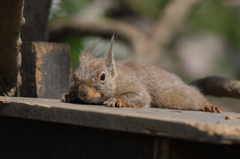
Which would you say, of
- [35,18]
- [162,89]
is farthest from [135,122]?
[35,18]

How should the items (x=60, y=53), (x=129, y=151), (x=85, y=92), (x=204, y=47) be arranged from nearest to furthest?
(x=129, y=151)
(x=85, y=92)
(x=60, y=53)
(x=204, y=47)

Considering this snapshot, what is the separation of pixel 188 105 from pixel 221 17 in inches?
193

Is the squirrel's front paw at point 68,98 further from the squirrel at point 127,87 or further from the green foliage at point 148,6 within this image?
the green foliage at point 148,6

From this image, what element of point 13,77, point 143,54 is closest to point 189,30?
point 143,54

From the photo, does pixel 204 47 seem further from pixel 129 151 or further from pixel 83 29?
pixel 129 151

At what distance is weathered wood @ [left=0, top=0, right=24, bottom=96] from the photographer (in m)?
1.94

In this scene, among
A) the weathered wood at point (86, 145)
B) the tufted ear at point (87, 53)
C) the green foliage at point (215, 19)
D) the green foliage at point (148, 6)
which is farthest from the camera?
the green foliage at point (215, 19)

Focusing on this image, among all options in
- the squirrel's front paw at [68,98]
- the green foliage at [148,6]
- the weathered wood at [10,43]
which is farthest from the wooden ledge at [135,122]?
the green foliage at [148,6]

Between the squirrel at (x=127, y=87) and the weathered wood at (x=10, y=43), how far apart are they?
0.44 m

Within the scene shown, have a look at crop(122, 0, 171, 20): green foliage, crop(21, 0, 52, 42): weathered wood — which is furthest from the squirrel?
crop(122, 0, 171, 20): green foliage

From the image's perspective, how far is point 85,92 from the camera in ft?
7.64

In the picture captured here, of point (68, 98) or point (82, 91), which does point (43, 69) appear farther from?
point (82, 91)

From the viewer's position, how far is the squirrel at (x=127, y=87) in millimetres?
2434

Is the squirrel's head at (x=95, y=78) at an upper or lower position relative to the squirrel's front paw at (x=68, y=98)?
upper
